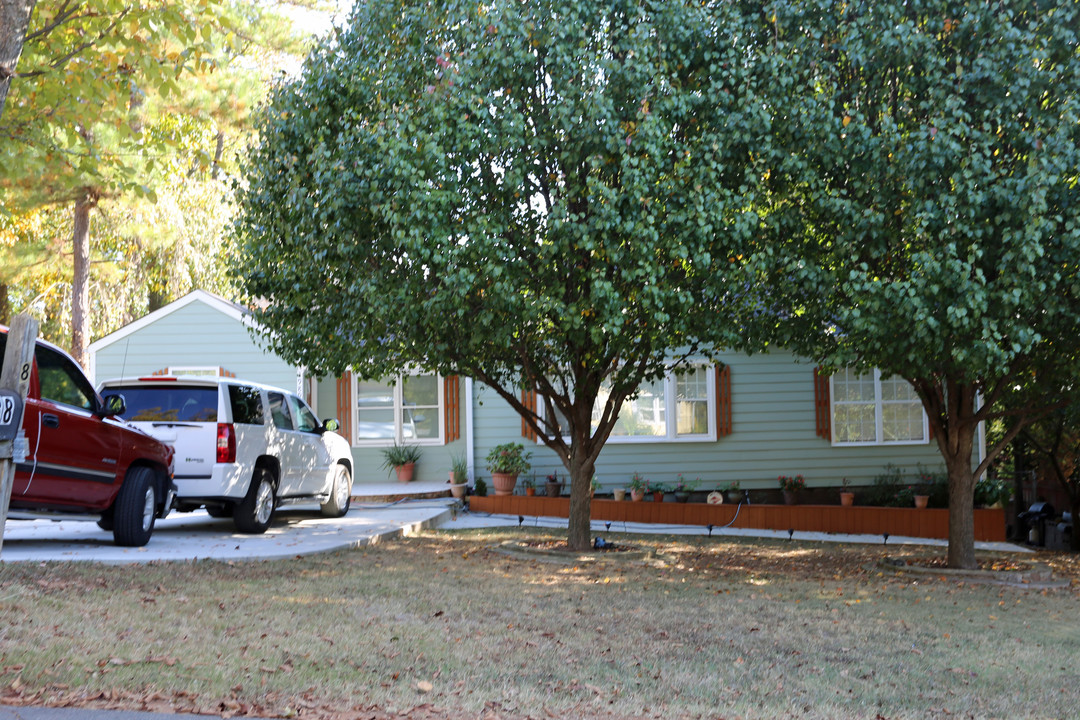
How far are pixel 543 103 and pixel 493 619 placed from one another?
5.41 m

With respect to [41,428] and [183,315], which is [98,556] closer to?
[41,428]

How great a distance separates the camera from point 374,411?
19.1m

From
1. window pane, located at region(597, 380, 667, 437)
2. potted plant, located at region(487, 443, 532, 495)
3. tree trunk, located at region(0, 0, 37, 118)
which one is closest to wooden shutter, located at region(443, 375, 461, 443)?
potted plant, located at region(487, 443, 532, 495)

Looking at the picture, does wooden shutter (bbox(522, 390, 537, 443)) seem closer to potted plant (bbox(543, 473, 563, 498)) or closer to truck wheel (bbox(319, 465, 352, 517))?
potted plant (bbox(543, 473, 563, 498))

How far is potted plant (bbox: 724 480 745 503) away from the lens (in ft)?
56.0

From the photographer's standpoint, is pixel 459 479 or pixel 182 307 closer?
pixel 459 479

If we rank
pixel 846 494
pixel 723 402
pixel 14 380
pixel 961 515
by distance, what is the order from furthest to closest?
pixel 723 402 → pixel 846 494 → pixel 961 515 → pixel 14 380

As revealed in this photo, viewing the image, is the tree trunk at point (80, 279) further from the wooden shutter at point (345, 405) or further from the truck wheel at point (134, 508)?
the truck wheel at point (134, 508)

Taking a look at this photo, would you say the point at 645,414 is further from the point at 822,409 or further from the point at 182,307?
the point at 182,307

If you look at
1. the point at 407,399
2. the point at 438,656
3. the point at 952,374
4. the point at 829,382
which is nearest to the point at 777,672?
the point at 438,656

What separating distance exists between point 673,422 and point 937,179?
9.01 m

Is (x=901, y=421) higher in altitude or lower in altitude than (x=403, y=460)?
higher

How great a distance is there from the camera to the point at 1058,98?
9.09 meters

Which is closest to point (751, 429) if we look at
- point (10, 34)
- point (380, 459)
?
point (380, 459)
